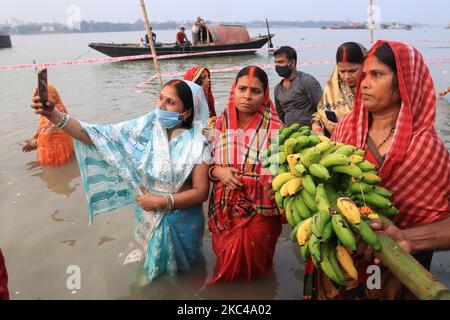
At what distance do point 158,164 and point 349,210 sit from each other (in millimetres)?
1620

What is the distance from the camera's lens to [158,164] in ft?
9.04

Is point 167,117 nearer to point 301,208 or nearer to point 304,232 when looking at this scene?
point 301,208

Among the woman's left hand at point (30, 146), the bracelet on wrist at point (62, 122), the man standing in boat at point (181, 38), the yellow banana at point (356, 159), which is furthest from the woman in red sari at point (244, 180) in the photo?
the man standing in boat at point (181, 38)

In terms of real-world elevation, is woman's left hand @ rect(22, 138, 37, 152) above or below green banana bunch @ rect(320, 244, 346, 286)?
below

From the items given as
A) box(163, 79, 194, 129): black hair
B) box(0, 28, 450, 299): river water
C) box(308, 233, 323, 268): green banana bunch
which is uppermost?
box(163, 79, 194, 129): black hair

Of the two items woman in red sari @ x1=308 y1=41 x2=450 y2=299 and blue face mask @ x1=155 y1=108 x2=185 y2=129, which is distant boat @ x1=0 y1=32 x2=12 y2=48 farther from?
woman in red sari @ x1=308 y1=41 x2=450 y2=299

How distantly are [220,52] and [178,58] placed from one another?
9.12 feet

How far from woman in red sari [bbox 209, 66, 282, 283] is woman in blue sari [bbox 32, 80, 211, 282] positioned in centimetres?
16

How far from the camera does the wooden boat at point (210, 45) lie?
22.6m

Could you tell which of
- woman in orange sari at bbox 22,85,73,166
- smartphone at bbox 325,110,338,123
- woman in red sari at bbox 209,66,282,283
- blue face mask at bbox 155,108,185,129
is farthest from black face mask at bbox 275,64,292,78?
woman in orange sari at bbox 22,85,73,166

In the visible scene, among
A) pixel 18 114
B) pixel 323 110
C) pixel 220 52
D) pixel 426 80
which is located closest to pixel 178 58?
pixel 220 52

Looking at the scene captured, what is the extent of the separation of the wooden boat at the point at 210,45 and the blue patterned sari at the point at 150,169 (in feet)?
64.9

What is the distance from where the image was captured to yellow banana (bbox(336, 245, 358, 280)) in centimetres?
164

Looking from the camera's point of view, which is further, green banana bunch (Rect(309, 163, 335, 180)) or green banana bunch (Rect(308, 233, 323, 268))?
green banana bunch (Rect(309, 163, 335, 180))
